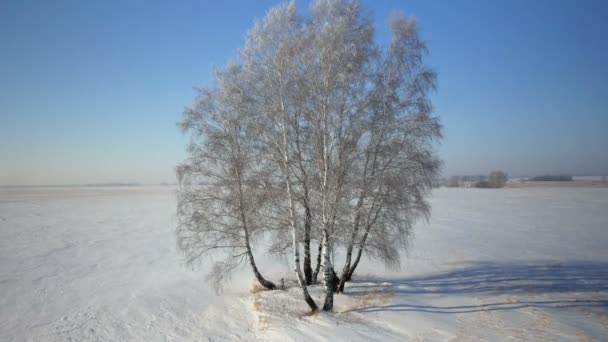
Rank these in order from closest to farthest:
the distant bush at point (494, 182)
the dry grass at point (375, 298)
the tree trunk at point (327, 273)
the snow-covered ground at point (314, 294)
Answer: the snow-covered ground at point (314, 294) < the tree trunk at point (327, 273) < the dry grass at point (375, 298) < the distant bush at point (494, 182)

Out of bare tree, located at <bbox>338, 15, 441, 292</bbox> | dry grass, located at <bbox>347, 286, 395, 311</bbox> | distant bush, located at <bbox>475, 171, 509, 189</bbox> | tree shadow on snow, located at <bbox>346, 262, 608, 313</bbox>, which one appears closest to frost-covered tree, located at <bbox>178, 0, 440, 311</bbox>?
bare tree, located at <bbox>338, 15, 441, 292</bbox>

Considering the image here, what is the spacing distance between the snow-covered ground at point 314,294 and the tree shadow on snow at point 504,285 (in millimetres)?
A: 39

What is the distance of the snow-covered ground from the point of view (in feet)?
26.9

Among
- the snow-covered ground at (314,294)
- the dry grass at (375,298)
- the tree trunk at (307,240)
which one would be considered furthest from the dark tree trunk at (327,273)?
the tree trunk at (307,240)

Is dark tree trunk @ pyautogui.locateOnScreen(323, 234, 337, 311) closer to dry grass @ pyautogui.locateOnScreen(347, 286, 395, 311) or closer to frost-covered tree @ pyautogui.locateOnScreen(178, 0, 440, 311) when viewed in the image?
frost-covered tree @ pyautogui.locateOnScreen(178, 0, 440, 311)

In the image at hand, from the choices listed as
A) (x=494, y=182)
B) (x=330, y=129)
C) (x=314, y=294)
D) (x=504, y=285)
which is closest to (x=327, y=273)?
(x=314, y=294)

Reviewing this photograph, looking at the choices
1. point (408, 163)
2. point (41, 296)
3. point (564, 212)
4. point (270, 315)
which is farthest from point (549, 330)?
point (564, 212)

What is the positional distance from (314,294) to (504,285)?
708cm

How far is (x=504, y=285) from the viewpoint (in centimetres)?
1168

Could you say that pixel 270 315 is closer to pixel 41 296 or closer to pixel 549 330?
pixel 549 330

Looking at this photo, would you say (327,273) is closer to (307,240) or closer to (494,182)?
(307,240)

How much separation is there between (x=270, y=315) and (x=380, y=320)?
3049 mm

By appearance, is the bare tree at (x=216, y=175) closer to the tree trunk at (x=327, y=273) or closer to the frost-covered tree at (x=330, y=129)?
the frost-covered tree at (x=330, y=129)

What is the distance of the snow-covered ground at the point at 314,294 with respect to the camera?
8.21 m
